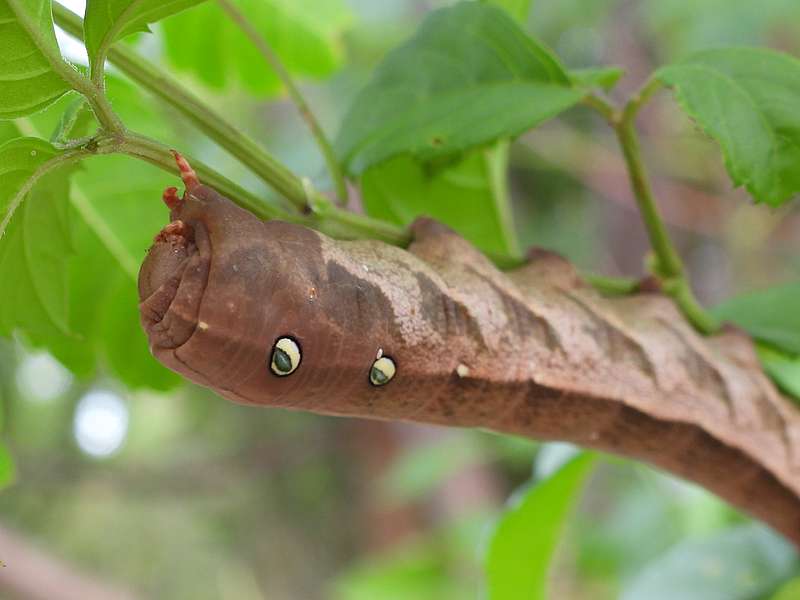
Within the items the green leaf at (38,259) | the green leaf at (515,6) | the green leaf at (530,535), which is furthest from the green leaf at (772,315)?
the green leaf at (38,259)

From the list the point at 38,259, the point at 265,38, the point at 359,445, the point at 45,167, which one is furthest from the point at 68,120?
the point at 359,445

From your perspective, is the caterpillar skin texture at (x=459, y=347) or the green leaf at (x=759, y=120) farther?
the green leaf at (x=759, y=120)

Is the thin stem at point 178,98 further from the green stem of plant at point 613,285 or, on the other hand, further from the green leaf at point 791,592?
the green leaf at point 791,592

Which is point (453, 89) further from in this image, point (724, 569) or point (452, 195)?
point (724, 569)

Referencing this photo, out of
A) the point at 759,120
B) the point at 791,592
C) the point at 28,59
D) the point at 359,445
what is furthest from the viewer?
the point at 359,445

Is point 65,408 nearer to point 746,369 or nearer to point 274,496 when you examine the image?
point 274,496

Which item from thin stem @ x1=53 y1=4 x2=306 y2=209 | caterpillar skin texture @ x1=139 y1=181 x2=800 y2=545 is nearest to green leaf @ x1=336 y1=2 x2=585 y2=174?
caterpillar skin texture @ x1=139 y1=181 x2=800 y2=545
